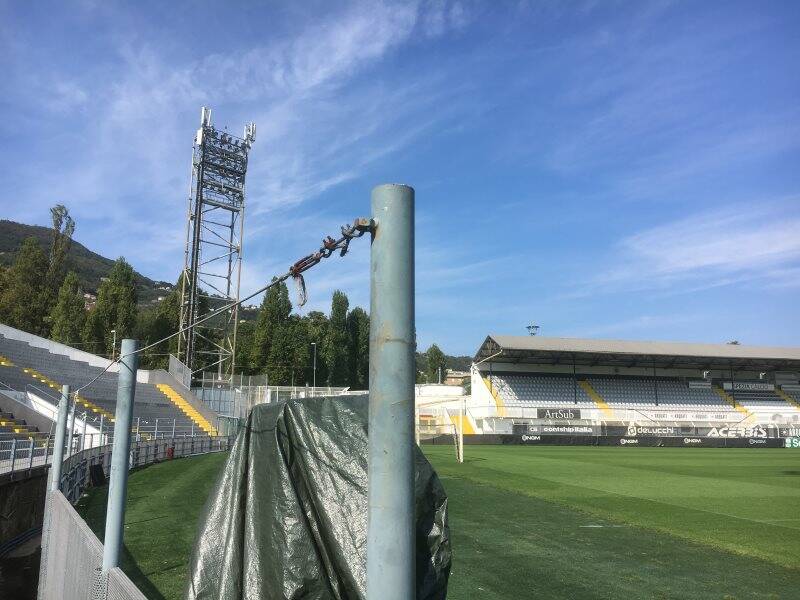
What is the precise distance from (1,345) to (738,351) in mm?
54575

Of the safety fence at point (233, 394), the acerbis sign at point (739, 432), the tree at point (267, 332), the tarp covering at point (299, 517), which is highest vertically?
the tree at point (267, 332)

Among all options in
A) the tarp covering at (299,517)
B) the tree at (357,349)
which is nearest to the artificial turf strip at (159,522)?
the tarp covering at (299,517)

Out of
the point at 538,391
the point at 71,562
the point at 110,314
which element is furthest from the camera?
the point at 110,314

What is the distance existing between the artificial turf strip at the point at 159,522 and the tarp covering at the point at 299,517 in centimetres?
232

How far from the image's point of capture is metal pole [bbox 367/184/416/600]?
1.87 meters

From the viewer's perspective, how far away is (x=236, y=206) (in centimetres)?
4253

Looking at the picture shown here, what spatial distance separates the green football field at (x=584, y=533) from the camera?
7109mm

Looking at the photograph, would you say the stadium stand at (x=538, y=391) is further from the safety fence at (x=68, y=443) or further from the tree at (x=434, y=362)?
the tree at (x=434, y=362)

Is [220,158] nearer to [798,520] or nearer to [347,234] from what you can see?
[798,520]

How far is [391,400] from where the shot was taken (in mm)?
1951

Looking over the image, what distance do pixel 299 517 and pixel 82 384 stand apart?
31725 millimetres

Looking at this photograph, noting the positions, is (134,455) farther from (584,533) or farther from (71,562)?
(71,562)

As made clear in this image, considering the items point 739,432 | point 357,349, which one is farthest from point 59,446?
point 357,349

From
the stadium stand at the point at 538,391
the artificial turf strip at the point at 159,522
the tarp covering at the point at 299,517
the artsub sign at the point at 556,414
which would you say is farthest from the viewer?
the stadium stand at the point at 538,391
